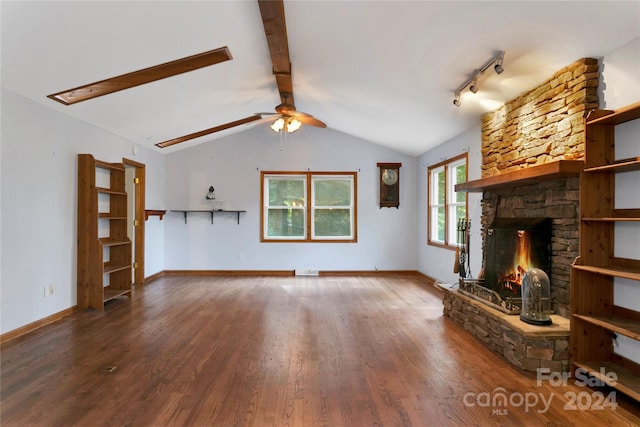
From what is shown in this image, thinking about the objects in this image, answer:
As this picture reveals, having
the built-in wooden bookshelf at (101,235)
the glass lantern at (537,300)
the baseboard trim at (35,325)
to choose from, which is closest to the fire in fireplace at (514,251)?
the glass lantern at (537,300)

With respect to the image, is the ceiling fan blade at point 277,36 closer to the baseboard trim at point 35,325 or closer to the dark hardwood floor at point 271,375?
the dark hardwood floor at point 271,375

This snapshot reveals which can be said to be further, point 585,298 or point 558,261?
point 558,261

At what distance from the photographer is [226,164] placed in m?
7.29

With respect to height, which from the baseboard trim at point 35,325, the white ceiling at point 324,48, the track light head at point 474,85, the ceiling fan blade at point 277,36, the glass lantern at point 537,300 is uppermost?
the ceiling fan blade at point 277,36

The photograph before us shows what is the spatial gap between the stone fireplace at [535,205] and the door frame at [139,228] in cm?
525

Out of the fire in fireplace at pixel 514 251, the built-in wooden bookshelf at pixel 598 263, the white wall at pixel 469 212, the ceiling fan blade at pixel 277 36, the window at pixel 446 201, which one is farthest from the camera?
the window at pixel 446 201

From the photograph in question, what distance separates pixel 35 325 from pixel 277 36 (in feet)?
13.0

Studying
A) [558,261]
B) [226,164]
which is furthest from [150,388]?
[226,164]

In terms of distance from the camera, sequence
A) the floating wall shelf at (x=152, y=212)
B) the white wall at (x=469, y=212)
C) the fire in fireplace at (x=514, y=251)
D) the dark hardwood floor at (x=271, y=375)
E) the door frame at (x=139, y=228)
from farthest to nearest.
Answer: the floating wall shelf at (x=152, y=212)
the door frame at (x=139, y=228)
the white wall at (x=469, y=212)
the fire in fireplace at (x=514, y=251)
the dark hardwood floor at (x=271, y=375)

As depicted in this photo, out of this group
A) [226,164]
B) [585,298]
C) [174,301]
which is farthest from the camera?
[226,164]

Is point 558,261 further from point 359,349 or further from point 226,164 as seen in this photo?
point 226,164

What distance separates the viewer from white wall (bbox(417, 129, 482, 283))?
15.8 feet

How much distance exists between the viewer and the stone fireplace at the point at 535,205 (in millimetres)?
2766

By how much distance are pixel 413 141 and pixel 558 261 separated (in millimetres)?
3678
